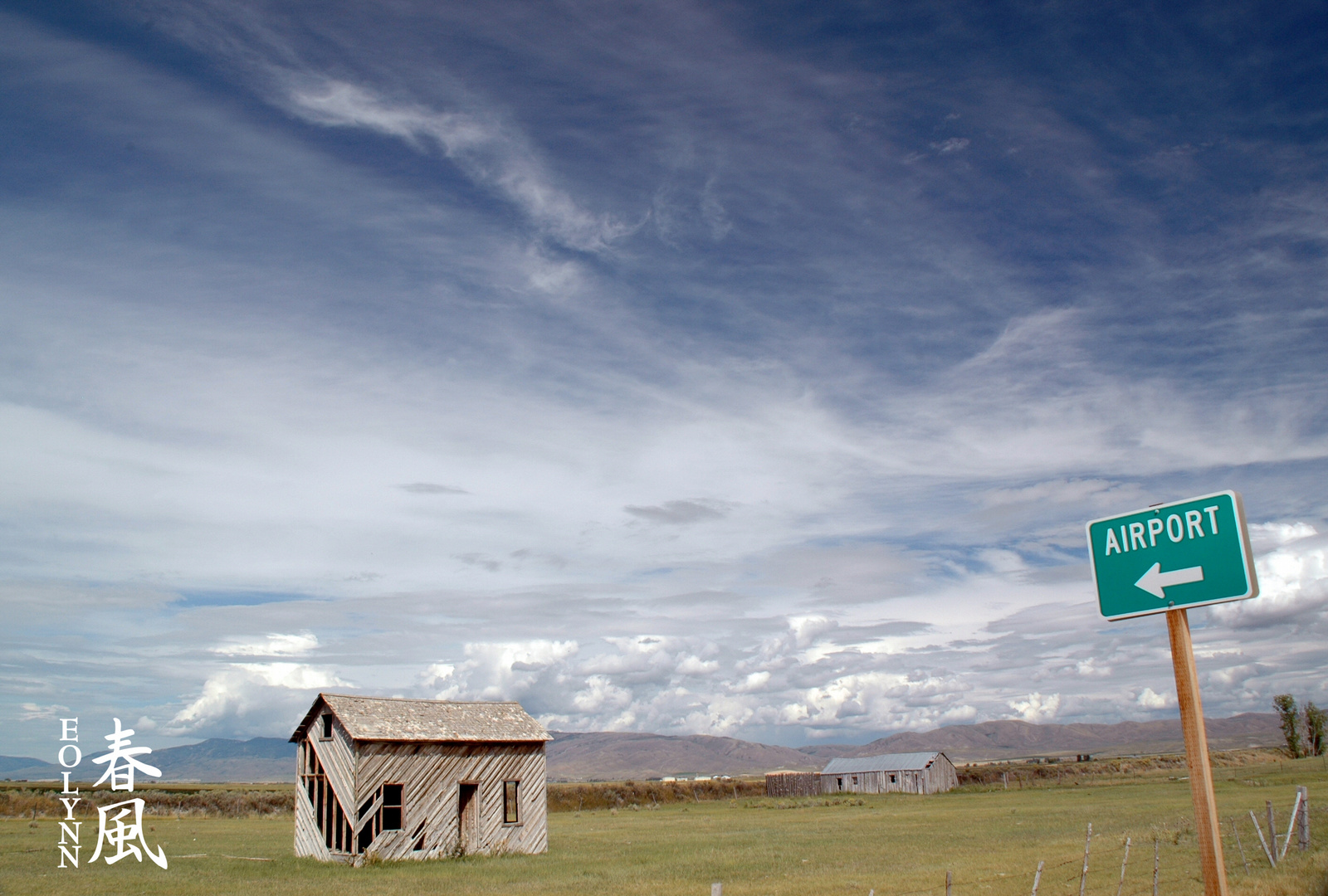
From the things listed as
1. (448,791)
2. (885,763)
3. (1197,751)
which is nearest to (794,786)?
(885,763)

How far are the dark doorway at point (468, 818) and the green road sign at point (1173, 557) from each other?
105 ft

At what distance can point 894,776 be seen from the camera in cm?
9488

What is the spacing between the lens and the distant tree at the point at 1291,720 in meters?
117

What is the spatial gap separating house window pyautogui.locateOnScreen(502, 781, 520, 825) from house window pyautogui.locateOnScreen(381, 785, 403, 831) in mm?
4115

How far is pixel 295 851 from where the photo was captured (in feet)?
111

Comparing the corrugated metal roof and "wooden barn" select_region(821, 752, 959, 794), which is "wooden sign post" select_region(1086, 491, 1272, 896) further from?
the corrugated metal roof

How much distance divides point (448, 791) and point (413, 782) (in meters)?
1.49

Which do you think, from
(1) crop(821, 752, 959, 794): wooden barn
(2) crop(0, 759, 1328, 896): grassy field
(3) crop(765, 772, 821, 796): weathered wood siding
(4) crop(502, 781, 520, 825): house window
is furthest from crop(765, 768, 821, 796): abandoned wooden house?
(4) crop(502, 781, 520, 825): house window

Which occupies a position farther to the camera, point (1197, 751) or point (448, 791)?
point (448, 791)

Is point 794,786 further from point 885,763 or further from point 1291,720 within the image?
point 1291,720

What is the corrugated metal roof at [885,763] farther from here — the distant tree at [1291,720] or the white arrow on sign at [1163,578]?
the white arrow on sign at [1163,578]

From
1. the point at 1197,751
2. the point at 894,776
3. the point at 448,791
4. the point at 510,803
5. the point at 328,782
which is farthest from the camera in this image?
the point at 894,776

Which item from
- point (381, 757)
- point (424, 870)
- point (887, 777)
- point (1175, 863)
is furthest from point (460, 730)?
point (887, 777)

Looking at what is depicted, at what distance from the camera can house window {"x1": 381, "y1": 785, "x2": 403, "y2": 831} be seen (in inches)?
1226
